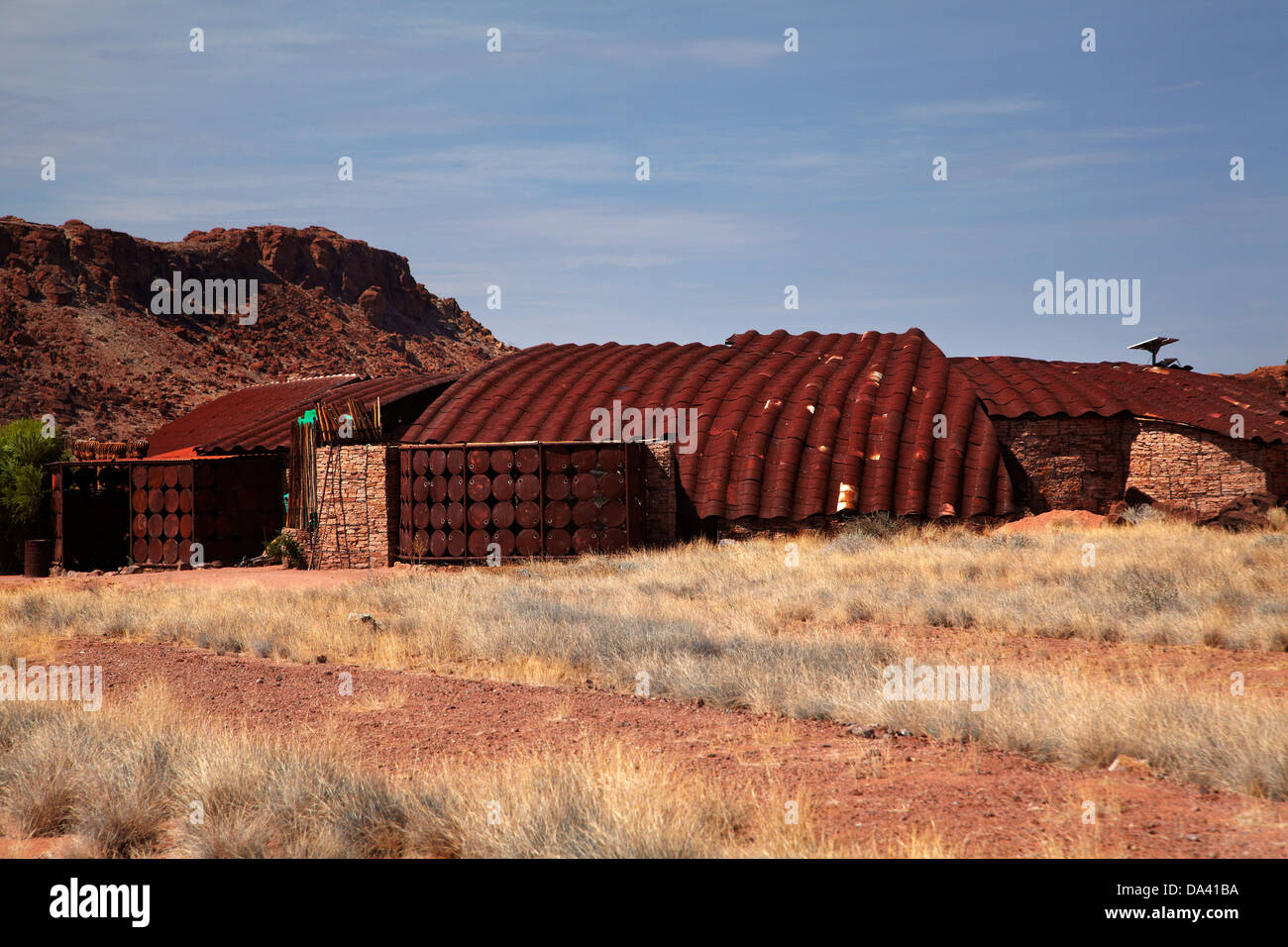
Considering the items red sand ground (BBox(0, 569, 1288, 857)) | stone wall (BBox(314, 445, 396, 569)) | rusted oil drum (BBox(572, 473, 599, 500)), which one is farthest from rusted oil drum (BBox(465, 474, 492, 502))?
red sand ground (BBox(0, 569, 1288, 857))

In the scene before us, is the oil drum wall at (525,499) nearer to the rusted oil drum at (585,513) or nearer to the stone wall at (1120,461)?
the rusted oil drum at (585,513)

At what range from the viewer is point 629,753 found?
760 cm

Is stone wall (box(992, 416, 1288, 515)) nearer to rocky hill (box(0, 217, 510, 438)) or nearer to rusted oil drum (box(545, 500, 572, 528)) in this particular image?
rusted oil drum (box(545, 500, 572, 528))

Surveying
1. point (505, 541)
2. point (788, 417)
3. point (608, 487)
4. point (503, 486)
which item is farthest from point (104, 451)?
point (788, 417)

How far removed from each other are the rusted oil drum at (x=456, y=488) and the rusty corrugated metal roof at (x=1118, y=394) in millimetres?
14353

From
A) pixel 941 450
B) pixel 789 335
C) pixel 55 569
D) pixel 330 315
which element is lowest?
pixel 55 569

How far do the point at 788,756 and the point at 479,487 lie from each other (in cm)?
1712

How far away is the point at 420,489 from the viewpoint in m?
24.4

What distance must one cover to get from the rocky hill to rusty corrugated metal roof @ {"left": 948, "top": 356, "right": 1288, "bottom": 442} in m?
48.0

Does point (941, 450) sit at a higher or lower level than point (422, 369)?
lower

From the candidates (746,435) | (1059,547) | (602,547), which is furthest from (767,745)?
(746,435)

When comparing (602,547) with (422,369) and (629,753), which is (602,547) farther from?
(422,369)

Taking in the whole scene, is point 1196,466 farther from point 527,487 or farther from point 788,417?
point 527,487
